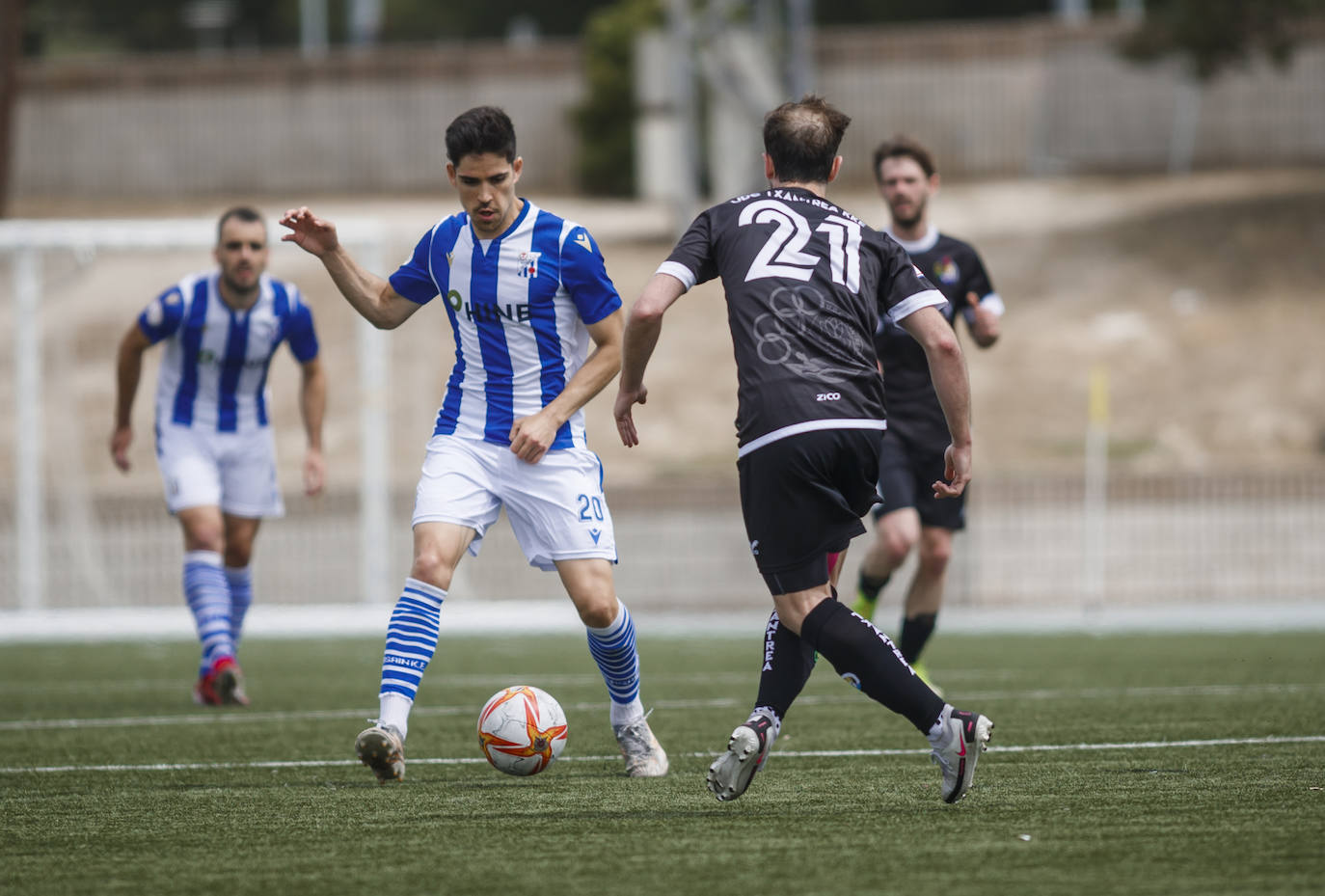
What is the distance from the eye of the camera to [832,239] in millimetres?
4832

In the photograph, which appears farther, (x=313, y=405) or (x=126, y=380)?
(x=313, y=405)

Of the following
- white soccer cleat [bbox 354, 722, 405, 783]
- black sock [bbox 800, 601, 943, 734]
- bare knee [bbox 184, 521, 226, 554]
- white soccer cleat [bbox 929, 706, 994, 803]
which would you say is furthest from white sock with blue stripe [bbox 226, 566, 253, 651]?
white soccer cleat [bbox 929, 706, 994, 803]

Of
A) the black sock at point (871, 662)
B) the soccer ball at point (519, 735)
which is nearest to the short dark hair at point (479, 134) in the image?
the soccer ball at point (519, 735)

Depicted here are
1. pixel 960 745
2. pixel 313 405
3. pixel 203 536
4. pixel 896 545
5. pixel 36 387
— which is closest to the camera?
pixel 960 745

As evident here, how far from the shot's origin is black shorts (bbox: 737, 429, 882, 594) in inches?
184

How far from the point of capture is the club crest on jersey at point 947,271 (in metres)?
7.78

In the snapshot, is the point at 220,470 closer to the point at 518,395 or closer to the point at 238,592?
the point at 238,592

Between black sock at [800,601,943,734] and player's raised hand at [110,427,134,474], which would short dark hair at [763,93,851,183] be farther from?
player's raised hand at [110,427,134,474]

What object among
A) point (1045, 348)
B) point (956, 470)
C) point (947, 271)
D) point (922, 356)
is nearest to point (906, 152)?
point (947, 271)

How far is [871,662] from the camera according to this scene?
4.59 metres

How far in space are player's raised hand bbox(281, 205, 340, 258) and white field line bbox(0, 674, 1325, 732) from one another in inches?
98.9

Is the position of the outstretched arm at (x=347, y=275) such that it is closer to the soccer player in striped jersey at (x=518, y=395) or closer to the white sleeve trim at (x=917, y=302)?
the soccer player in striped jersey at (x=518, y=395)

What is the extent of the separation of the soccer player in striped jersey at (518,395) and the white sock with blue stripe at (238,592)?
11.2 feet

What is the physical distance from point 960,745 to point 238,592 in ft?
17.0
